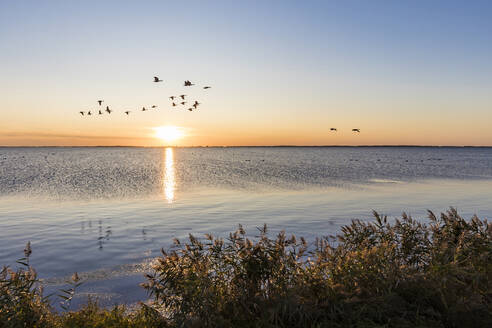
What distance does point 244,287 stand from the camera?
6500 millimetres

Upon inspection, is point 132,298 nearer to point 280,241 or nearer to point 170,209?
point 280,241

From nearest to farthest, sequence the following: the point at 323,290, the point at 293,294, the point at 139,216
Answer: the point at 293,294 < the point at 323,290 < the point at 139,216

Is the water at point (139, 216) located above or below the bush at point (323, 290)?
below

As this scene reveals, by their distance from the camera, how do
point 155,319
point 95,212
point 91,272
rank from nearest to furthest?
point 155,319
point 91,272
point 95,212

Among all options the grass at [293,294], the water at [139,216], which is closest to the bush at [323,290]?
the grass at [293,294]

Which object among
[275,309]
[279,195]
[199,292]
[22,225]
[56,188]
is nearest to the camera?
[275,309]

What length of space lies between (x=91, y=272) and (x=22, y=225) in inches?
488

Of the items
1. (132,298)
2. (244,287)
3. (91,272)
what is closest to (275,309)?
(244,287)

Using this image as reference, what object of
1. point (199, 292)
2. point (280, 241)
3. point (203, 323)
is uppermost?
point (280, 241)

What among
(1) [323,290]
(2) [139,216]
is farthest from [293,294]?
(2) [139,216]

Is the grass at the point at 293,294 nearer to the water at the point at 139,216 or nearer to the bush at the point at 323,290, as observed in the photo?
the bush at the point at 323,290

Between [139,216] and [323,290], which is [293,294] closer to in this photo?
[323,290]

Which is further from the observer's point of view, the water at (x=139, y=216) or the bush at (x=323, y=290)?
the water at (x=139, y=216)

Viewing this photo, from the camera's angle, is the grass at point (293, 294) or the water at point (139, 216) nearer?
the grass at point (293, 294)
